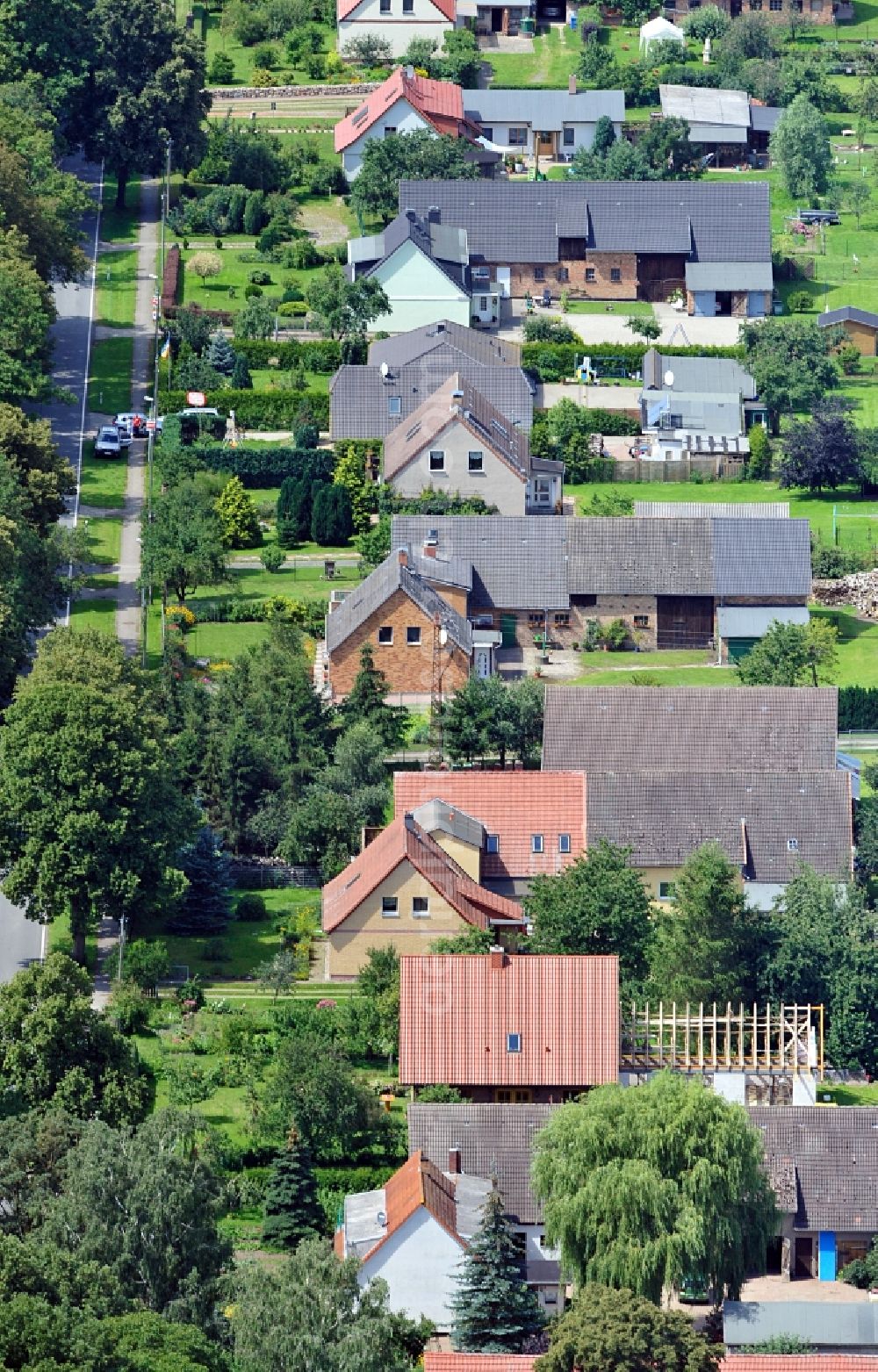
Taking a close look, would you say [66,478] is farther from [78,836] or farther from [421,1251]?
[421,1251]

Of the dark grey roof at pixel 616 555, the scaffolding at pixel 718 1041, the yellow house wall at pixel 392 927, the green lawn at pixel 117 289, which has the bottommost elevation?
the scaffolding at pixel 718 1041

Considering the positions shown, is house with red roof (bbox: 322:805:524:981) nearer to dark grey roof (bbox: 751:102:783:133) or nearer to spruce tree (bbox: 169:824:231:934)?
spruce tree (bbox: 169:824:231:934)

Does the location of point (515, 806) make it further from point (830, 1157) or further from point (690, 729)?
point (830, 1157)

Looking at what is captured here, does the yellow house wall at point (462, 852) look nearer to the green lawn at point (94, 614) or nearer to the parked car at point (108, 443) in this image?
the green lawn at point (94, 614)

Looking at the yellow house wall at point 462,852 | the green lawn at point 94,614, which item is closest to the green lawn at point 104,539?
the green lawn at point 94,614

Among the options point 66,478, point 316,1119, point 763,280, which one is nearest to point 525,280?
point 763,280
